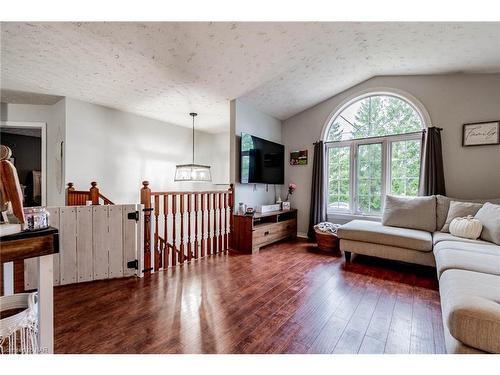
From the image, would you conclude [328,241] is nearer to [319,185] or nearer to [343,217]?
[343,217]

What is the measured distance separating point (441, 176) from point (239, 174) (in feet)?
9.74

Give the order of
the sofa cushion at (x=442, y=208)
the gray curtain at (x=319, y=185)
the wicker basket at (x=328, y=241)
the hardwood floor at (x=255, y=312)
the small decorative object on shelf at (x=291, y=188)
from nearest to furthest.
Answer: the hardwood floor at (x=255, y=312) → the sofa cushion at (x=442, y=208) → the wicker basket at (x=328, y=241) → the gray curtain at (x=319, y=185) → the small decorative object on shelf at (x=291, y=188)

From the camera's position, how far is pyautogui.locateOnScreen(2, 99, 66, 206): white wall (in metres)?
3.45

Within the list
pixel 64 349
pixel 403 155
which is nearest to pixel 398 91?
pixel 403 155

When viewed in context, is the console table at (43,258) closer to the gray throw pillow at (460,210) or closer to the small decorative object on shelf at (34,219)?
the small decorative object on shelf at (34,219)

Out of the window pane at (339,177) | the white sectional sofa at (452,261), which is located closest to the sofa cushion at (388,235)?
the white sectional sofa at (452,261)

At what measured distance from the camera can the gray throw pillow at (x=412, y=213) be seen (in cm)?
310

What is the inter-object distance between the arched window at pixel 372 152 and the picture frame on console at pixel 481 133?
53 cm

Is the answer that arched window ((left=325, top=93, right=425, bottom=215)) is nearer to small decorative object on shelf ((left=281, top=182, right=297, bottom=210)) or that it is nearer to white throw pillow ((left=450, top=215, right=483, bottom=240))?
small decorative object on shelf ((left=281, top=182, right=297, bottom=210))

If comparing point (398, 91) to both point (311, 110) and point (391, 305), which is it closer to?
point (311, 110)

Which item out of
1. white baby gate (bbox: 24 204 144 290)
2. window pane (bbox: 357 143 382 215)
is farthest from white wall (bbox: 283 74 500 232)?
white baby gate (bbox: 24 204 144 290)

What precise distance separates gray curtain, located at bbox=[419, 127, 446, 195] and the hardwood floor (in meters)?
1.25

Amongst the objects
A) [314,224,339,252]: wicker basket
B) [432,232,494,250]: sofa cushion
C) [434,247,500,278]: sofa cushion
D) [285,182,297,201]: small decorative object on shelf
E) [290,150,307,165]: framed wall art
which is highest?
[290,150,307,165]: framed wall art

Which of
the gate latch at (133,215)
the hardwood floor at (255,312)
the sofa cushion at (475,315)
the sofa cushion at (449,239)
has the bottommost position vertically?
the hardwood floor at (255,312)
